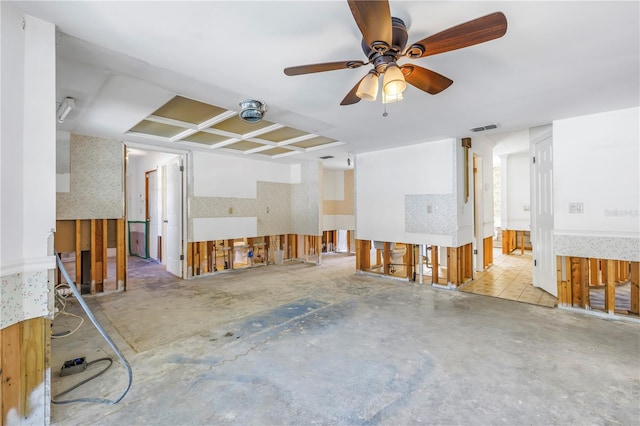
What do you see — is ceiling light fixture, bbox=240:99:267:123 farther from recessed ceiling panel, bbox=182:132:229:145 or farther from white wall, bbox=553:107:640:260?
white wall, bbox=553:107:640:260

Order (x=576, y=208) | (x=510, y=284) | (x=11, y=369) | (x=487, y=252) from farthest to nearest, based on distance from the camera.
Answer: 1. (x=487, y=252)
2. (x=510, y=284)
3. (x=576, y=208)
4. (x=11, y=369)

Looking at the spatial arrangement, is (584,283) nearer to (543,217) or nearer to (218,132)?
(543,217)

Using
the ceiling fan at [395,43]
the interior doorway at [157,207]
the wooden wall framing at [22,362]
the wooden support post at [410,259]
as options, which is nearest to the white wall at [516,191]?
the wooden support post at [410,259]

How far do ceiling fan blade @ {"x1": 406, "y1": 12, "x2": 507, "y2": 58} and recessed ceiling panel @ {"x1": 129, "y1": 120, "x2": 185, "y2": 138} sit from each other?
12.1 feet

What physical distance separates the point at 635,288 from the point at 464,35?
397 cm

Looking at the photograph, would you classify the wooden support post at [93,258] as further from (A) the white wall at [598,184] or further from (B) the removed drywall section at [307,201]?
(A) the white wall at [598,184]

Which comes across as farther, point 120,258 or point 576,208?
point 120,258

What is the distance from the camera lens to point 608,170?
338 centimetres

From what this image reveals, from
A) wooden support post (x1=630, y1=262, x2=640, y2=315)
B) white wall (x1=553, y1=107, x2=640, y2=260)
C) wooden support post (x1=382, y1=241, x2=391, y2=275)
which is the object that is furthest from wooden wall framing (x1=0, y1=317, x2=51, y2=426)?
wooden support post (x1=630, y1=262, x2=640, y2=315)

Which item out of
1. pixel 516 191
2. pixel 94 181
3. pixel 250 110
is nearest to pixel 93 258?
pixel 94 181

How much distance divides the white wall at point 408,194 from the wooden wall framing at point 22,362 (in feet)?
15.7

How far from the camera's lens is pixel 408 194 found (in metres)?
5.21

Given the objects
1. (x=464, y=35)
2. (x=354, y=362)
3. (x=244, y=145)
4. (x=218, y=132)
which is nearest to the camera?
(x=464, y=35)

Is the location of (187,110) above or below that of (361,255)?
above
